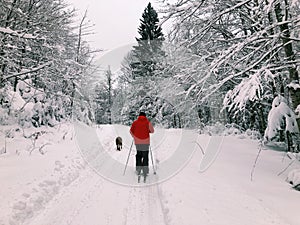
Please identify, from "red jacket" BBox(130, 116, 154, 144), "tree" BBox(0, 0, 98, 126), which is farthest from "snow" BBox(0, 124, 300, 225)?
"tree" BBox(0, 0, 98, 126)

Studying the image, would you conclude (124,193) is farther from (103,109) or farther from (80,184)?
(103,109)

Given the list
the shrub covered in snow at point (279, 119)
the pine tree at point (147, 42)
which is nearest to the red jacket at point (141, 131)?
the shrub covered in snow at point (279, 119)

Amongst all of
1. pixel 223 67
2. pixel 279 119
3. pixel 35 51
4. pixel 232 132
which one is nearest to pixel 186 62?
pixel 232 132

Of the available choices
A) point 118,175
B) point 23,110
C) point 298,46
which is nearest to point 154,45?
point 298,46

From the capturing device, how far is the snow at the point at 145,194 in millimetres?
4426

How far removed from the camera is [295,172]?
650cm

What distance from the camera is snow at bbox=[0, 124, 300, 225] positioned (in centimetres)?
443

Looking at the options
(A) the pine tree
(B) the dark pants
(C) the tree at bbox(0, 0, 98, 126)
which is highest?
(A) the pine tree

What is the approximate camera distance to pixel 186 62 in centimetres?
1212

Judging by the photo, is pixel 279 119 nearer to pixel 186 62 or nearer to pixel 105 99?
pixel 186 62

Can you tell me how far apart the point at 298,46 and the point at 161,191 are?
39.4ft

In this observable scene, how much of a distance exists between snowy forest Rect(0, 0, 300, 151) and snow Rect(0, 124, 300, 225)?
145cm

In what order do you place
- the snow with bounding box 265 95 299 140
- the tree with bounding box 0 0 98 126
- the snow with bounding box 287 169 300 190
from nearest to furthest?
the snow with bounding box 265 95 299 140 → the snow with bounding box 287 169 300 190 → the tree with bounding box 0 0 98 126

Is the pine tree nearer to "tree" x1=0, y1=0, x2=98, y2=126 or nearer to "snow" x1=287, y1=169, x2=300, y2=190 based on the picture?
"tree" x1=0, y1=0, x2=98, y2=126
